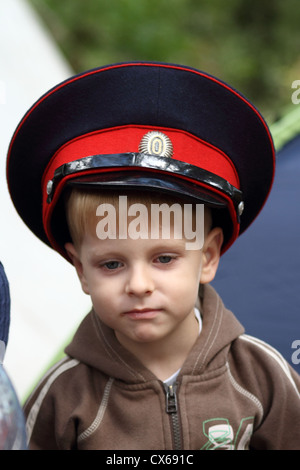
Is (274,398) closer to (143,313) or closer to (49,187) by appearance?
(143,313)

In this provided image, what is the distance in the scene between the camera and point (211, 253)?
126cm

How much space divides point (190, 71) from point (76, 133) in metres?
0.21

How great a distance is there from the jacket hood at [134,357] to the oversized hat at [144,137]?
201 millimetres

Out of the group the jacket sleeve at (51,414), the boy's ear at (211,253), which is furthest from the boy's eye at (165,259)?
the jacket sleeve at (51,414)

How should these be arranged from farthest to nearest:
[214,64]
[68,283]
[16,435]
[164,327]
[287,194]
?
[214,64]
[68,283]
[287,194]
[164,327]
[16,435]

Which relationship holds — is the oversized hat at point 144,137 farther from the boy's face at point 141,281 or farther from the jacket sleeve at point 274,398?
the jacket sleeve at point 274,398

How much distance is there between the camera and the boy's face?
1.10 metres

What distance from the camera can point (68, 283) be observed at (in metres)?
2.30

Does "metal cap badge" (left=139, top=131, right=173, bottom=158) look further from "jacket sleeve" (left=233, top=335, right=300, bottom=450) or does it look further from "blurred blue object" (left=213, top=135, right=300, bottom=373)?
"blurred blue object" (left=213, top=135, right=300, bottom=373)

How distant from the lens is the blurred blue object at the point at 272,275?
1606mm

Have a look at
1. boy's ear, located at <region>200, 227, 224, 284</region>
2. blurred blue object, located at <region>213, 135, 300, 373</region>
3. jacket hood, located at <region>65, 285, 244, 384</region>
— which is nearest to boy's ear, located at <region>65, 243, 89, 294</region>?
jacket hood, located at <region>65, 285, 244, 384</region>
